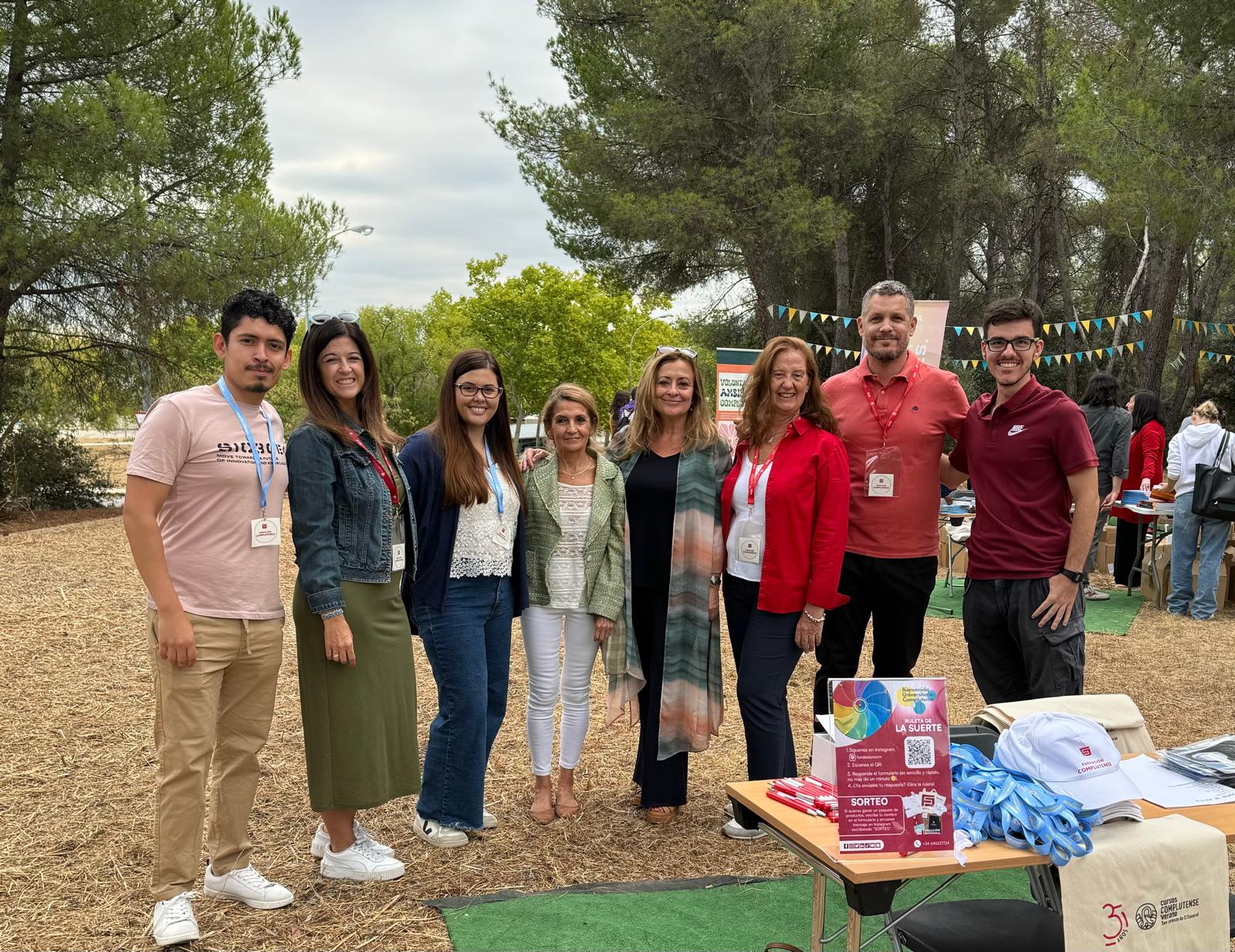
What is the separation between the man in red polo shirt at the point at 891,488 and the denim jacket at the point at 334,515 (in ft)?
5.52

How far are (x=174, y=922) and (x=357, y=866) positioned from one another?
657mm

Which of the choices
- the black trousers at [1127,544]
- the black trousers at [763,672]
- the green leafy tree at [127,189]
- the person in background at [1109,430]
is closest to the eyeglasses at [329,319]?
the black trousers at [763,672]

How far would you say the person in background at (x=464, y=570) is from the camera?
3.38 meters

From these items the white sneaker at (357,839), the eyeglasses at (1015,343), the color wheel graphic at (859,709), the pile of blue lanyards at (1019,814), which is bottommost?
the white sneaker at (357,839)

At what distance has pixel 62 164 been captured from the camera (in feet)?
37.5

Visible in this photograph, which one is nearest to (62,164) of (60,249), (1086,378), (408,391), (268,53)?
(60,249)

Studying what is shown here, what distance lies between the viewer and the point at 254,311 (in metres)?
2.78

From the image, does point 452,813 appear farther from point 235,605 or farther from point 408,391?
point 408,391

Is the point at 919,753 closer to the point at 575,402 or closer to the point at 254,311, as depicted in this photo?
the point at 575,402

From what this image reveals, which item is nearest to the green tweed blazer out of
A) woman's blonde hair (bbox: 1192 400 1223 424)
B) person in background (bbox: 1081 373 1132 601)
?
person in background (bbox: 1081 373 1132 601)

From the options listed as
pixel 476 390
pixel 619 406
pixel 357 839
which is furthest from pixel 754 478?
pixel 619 406

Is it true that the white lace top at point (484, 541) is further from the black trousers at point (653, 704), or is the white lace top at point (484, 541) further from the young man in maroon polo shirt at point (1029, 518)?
the young man in maroon polo shirt at point (1029, 518)

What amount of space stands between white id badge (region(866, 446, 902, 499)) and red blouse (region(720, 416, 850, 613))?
0.20m

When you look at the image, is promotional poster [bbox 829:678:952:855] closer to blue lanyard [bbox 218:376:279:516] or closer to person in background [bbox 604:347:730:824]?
person in background [bbox 604:347:730:824]
